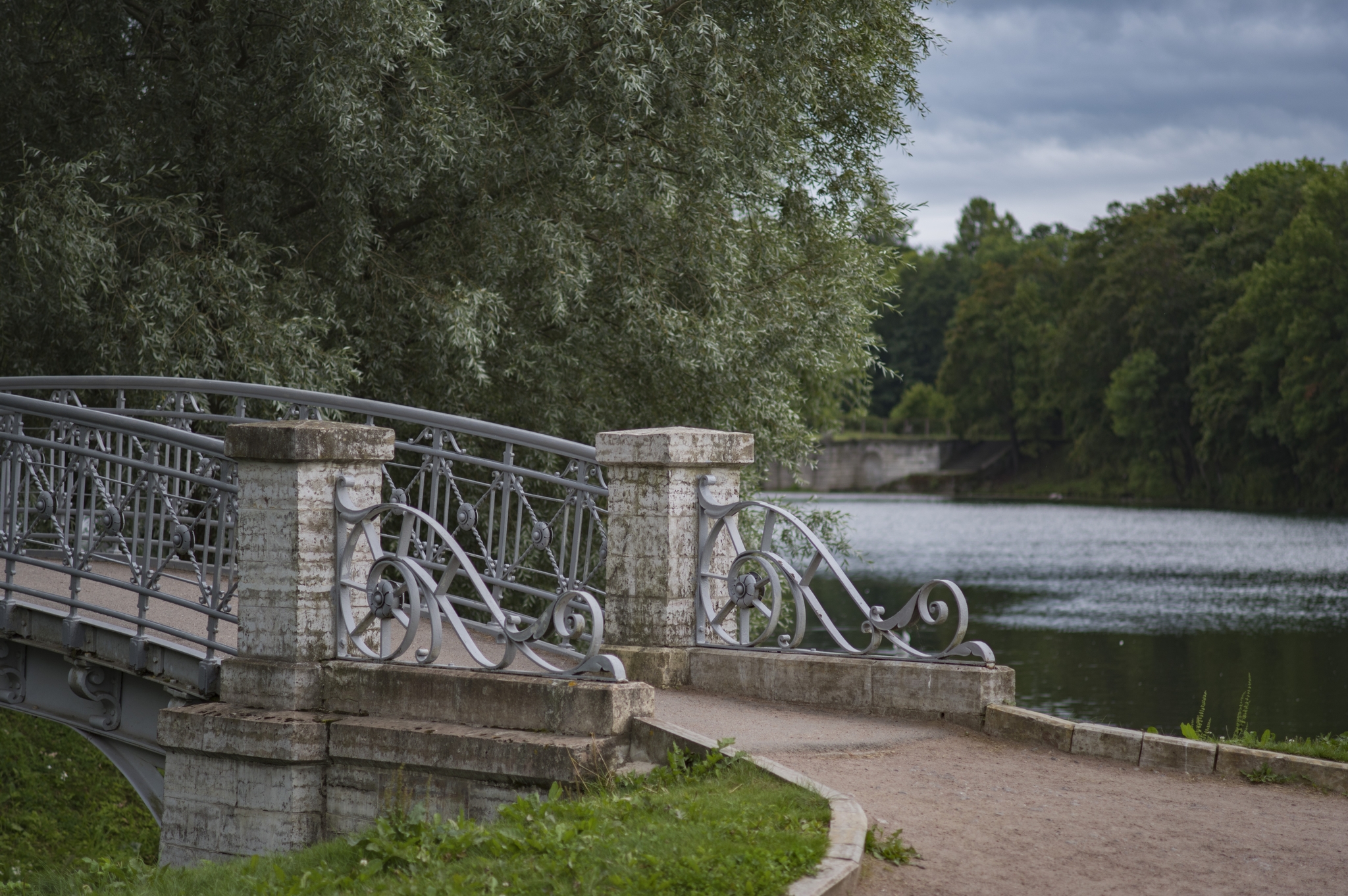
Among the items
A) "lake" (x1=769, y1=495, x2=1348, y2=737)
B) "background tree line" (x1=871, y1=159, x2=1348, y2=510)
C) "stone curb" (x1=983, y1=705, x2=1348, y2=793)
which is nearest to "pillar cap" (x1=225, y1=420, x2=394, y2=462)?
"stone curb" (x1=983, y1=705, x2=1348, y2=793)

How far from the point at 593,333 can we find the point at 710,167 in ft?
6.08

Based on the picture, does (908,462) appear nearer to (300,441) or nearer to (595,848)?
(300,441)

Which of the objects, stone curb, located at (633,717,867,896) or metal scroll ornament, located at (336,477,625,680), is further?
metal scroll ornament, located at (336,477,625,680)

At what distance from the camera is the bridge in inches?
226

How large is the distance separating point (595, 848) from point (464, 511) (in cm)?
356

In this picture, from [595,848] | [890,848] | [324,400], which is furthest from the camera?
[324,400]

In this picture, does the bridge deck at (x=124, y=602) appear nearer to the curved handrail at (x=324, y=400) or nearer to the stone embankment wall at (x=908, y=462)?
the curved handrail at (x=324, y=400)

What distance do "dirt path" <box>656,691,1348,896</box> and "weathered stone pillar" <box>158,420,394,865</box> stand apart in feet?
5.55

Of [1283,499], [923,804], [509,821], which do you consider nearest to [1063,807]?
[923,804]

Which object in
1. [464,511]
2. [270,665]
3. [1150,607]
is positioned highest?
[464,511]

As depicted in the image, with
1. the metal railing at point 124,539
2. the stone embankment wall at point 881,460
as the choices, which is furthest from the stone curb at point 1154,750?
the stone embankment wall at point 881,460

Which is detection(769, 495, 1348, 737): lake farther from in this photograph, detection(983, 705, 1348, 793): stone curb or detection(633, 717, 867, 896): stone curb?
detection(633, 717, 867, 896): stone curb

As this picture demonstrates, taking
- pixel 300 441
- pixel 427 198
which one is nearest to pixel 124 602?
pixel 300 441

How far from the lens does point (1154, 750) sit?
6.24 m
